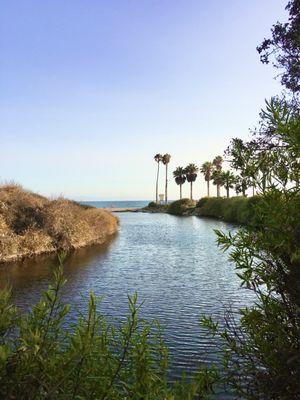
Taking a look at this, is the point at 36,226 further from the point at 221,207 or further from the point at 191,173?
the point at 191,173

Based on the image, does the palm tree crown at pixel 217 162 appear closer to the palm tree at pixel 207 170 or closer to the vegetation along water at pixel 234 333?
the palm tree at pixel 207 170

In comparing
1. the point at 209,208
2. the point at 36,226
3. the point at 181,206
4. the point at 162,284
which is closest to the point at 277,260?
the point at 162,284

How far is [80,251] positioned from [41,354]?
28.2 meters

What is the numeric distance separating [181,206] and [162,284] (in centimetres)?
7807

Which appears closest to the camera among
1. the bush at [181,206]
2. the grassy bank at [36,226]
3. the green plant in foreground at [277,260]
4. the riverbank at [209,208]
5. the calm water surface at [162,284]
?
the green plant in foreground at [277,260]

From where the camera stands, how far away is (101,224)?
3991 cm

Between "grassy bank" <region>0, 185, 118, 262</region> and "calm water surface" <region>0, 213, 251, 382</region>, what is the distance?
186 centimetres

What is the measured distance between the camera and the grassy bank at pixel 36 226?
87.9ft

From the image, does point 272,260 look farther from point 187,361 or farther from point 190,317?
point 190,317

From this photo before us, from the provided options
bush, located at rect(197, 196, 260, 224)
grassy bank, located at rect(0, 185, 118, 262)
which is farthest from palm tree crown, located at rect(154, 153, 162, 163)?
grassy bank, located at rect(0, 185, 118, 262)

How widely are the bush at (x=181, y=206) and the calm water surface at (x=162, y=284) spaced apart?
6256 centimetres

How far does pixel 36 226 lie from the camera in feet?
97.7

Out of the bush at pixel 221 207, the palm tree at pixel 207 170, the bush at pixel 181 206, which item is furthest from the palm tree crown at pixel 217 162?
the bush at pixel 221 207

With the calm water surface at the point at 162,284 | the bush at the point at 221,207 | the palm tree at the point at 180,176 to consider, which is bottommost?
the calm water surface at the point at 162,284
